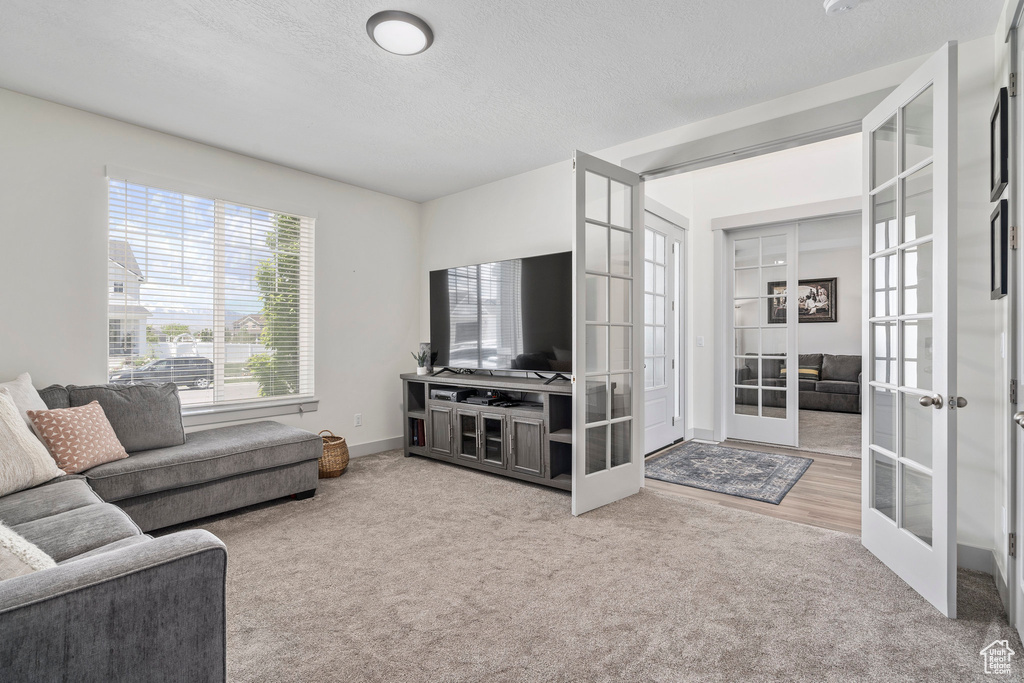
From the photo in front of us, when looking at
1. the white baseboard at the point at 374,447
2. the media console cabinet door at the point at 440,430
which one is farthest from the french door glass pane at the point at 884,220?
the white baseboard at the point at 374,447

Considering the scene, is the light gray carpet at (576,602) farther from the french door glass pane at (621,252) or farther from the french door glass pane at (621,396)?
the french door glass pane at (621,252)

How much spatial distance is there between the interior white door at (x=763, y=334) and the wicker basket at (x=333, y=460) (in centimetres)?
374

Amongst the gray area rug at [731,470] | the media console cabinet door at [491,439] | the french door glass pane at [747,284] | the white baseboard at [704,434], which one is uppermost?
the french door glass pane at [747,284]

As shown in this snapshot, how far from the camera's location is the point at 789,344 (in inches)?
185

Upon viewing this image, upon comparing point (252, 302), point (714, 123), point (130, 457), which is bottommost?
point (130, 457)

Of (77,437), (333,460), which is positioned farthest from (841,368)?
(77,437)

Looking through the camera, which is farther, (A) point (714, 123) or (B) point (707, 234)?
(B) point (707, 234)

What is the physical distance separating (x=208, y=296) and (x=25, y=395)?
1.28 meters

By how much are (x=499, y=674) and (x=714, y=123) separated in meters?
3.30

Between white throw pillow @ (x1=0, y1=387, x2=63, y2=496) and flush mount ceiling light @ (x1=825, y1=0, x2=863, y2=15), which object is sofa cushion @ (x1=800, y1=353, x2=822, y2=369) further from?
white throw pillow @ (x1=0, y1=387, x2=63, y2=496)

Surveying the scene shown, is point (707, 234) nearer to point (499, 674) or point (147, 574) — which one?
point (499, 674)

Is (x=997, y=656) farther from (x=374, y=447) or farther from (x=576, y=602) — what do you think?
(x=374, y=447)

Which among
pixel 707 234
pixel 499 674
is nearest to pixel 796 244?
pixel 707 234

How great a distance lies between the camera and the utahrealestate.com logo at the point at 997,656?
1.57m
